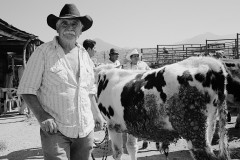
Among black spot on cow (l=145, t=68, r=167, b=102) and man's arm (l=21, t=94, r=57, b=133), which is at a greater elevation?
black spot on cow (l=145, t=68, r=167, b=102)

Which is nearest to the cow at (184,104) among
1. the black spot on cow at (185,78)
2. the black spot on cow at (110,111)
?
the black spot on cow at (185,78)

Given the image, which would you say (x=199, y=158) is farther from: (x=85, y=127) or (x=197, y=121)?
(x=85, y=127)

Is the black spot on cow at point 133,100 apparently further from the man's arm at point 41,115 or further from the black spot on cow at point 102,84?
the man's arm at point 41,115

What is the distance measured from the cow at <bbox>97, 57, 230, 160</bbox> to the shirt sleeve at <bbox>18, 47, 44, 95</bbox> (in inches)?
68.4

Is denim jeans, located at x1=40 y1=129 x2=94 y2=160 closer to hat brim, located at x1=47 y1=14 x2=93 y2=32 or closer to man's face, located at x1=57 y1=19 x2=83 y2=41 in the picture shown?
man's face, located at x1=57 y1=19 x2=83 y2=41

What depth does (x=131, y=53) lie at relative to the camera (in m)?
6.75

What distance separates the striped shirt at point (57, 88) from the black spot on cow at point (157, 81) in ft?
4.37

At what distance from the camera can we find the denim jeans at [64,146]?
271cm

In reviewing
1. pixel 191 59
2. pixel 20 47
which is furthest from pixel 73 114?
pixel 20 47

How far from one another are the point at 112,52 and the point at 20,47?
9642mm

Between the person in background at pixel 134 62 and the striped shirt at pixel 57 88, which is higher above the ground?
the person in background at pixel 134 62

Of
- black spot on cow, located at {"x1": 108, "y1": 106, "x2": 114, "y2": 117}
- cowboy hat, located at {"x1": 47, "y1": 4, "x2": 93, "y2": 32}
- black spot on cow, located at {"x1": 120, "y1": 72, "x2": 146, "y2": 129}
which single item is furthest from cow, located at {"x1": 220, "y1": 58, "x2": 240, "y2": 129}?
cowboy hat, located at {"x1": 47, "y1": 4, "x2": 93, "y2": 32}

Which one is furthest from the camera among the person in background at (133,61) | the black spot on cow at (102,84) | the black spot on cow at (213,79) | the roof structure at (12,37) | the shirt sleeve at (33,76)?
the roof structure at (12,37)

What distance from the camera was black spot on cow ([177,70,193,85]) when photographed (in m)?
3.72
